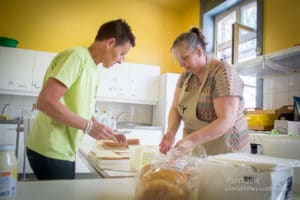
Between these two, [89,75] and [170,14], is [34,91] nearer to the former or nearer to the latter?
[170,14]

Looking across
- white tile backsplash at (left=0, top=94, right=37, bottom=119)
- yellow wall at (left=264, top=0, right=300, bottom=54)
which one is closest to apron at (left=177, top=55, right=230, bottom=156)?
yellow wall at (left=264, top=0, right=300, bottom=54)

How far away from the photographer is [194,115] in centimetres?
Result: 123

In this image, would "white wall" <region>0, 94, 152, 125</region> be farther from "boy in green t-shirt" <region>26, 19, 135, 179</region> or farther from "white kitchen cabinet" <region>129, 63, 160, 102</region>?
"boy in green t-shirt" <region>26, 19, 135, 179</region>

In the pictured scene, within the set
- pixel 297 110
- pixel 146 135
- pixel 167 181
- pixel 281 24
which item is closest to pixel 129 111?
pixel 146 135

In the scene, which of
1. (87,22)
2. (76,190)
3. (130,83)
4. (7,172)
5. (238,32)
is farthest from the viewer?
(87,22)

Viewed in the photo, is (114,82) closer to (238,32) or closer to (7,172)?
(238,32)

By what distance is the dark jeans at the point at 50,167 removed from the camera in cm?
113

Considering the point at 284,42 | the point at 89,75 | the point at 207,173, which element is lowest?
the point at 207,173

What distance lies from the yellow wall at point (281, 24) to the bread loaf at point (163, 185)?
2.57 meters

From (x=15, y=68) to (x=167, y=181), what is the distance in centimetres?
366

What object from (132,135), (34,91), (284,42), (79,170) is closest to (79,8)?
(34,91)

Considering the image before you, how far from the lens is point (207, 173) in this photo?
0.55 metres

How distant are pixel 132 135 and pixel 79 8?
2099mm

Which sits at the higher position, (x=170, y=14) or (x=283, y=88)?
(x=170, y=14)
